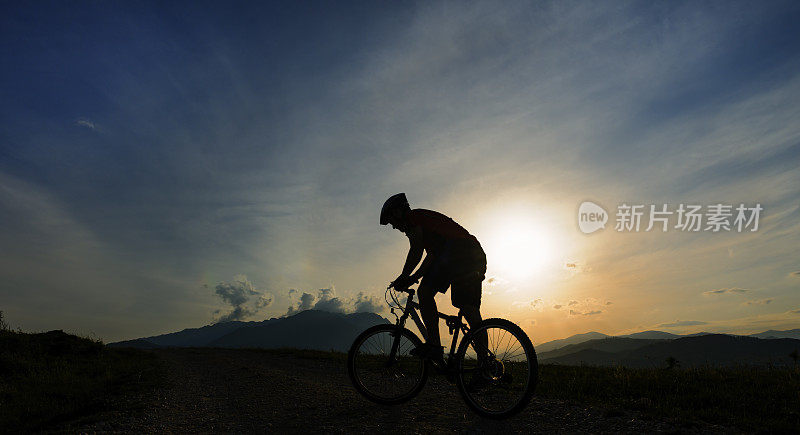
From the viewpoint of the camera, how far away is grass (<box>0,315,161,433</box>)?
24.2ft

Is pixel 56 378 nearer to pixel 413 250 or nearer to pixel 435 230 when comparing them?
pixel 413 250

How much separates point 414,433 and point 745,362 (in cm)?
812

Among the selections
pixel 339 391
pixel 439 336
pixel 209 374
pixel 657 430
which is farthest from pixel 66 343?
pixel 657 430

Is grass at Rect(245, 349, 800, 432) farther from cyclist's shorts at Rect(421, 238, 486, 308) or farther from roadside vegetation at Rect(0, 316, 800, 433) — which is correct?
cyclist's shorts at Rect(421, 238, 486, 308)

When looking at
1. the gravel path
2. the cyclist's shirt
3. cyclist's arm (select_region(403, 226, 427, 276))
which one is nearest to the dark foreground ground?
the gravel path

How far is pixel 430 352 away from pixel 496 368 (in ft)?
3.31

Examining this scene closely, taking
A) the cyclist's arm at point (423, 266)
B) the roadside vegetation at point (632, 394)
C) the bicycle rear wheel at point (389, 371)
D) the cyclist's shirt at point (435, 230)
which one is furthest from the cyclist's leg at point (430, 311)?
the roadside vegetation at point (632, 394)

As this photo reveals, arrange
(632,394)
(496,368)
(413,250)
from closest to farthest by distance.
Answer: (496,368), (632,394), (413,250)

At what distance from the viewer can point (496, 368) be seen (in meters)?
5.67

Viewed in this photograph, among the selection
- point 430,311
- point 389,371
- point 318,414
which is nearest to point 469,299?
point 430,311

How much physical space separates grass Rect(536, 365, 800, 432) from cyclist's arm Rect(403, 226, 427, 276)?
3.15 meters

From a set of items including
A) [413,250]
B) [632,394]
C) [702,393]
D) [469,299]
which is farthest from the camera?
[413,250]

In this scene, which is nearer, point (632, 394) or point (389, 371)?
point (632, 394)

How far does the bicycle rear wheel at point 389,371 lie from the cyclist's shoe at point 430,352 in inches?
4.5
